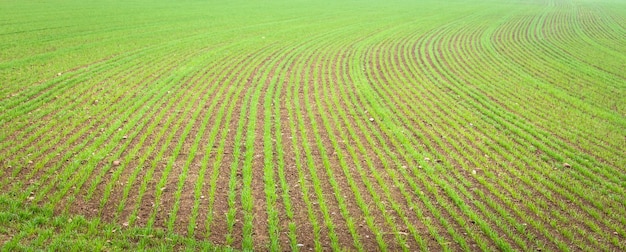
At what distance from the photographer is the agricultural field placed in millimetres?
7090

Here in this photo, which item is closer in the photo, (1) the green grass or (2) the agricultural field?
(1) the green grass

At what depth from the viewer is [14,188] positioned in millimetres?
7695

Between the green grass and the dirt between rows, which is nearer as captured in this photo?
the green grass

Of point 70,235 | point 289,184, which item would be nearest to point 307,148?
point 289,184

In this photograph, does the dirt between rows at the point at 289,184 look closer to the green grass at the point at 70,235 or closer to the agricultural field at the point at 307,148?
the agricultural field at the point at 307,148

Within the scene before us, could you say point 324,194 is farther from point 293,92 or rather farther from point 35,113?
point 35,113

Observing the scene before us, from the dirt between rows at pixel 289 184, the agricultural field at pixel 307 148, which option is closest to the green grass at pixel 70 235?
the agricultural field at pixel 307 148

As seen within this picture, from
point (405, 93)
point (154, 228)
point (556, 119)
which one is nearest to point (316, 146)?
point (154, 228)

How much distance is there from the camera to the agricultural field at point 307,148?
7.09 meters

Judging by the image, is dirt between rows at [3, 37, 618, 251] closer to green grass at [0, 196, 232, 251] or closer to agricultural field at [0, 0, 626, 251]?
agricultural field at [0, 0, 626, 251]

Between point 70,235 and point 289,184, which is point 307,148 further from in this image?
point 70,235

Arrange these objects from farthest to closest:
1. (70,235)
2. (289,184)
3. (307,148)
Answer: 1. (307,148)
2. (289,184)
3. (70,235)

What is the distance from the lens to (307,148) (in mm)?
10297

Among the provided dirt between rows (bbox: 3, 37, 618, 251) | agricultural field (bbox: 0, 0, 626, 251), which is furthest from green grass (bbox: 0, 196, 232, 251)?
dirt between rows (bbox: 3, 37, 618, 251)
